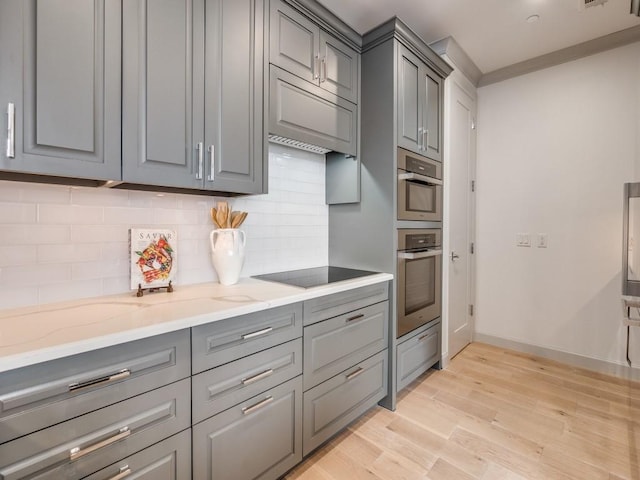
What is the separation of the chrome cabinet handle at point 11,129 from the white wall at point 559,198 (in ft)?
11.4

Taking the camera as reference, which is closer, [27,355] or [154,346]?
[27,355]

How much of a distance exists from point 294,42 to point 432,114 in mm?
1254

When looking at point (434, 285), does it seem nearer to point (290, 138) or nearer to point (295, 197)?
point (295, 197)

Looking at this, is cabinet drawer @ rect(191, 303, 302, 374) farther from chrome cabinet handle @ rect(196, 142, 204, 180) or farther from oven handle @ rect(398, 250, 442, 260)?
oven handle @ rect(398, 250, 442, 260)

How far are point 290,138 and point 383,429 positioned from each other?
1875 millimetres

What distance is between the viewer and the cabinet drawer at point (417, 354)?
2117mm

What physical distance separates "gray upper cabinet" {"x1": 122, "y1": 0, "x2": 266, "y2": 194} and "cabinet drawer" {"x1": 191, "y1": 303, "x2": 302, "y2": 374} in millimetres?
640

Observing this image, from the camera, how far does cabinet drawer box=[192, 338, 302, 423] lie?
1098 millimetres

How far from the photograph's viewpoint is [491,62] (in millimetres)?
2832

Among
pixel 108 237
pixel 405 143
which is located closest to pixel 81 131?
pixel 108 237

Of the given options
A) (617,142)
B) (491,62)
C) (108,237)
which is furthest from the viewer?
(491,62)

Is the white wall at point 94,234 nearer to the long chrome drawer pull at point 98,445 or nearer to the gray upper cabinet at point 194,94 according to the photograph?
the gray upper cabinet at point 194,94

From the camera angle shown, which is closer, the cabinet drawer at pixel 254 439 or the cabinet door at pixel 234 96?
the cabinet drawer at pixel 254 439

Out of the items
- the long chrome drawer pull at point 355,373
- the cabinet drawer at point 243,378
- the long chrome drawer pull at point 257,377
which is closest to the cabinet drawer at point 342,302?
the cabinet drawer at point 243,378
